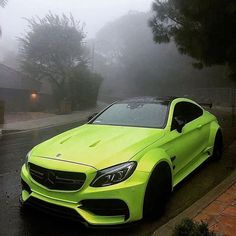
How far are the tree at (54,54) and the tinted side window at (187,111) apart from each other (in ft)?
79.2

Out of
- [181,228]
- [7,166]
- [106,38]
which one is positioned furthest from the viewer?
[106,38]

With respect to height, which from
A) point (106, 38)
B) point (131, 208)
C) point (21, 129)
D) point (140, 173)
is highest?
point (106, 38)

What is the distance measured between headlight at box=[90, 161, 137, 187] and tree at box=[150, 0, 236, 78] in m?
6.19

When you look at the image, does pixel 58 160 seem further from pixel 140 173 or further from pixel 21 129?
pixel 21 129

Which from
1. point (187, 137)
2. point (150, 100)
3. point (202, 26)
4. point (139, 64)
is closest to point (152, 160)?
point (187, 137)

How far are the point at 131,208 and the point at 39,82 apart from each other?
29806 millimetres

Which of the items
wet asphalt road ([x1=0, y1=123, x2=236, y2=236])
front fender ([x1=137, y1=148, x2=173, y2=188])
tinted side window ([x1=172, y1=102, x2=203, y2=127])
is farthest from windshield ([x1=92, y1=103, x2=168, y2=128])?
wet asphalt road ([x1=0, y1=123, x2=236, y2=236])

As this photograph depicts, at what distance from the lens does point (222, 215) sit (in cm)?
435

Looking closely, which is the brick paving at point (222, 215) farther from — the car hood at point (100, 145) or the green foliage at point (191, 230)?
the car hood at point (100, 145)

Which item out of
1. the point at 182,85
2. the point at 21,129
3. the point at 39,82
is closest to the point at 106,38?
the point at 182,85

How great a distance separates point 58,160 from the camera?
428cm

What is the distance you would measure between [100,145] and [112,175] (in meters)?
0.61

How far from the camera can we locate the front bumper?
395 centimetres

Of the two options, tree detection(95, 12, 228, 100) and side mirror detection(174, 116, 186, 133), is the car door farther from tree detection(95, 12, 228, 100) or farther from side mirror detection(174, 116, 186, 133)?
tree detection(95, 12, 228, 100)
